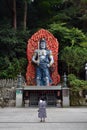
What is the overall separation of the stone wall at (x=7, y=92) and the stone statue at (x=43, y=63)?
2.19m

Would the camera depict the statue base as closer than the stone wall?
Yes

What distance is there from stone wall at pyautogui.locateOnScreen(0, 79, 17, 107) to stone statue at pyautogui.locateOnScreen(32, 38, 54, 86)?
2185 millimetres

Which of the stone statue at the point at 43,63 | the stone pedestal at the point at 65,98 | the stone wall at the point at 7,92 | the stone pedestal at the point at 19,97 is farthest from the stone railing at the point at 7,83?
the stone pedestal at the point at 65,98

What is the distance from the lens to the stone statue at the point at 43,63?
31297mm

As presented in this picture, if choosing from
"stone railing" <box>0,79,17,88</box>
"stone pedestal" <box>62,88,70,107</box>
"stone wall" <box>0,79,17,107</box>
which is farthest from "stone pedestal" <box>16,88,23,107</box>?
"stone pedestal" <box>62,88,70,107</box>

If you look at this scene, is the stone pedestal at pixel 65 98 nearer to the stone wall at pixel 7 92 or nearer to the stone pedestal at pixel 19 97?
the stone pedestal at pixel 19 97

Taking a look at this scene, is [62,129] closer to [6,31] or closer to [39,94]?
[39,94]

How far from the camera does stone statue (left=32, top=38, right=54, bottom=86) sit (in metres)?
31.3

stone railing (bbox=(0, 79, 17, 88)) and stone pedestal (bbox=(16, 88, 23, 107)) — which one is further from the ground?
stone railing (bbox=(0, 79, 17, 88))

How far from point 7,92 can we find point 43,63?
3.99 m

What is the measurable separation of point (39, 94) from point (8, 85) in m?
2.93

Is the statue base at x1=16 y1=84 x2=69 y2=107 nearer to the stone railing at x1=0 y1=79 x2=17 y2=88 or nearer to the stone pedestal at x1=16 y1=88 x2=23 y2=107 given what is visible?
the stone pedestal at x1=16 y1=88 x2=23 y2=107

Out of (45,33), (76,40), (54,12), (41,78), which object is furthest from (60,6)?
(41,78)

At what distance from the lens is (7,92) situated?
30.7 metres
